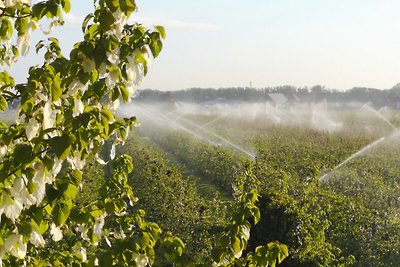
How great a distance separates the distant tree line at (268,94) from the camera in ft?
385

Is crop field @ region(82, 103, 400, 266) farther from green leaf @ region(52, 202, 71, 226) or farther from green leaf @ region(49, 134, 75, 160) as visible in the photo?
green leaf @ region(49, 134, 75, 160)

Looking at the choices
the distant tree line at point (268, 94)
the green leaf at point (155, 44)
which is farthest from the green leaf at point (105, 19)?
the distant tree line at point (268, 94)

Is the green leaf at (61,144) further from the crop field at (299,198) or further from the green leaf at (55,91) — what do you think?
the crop field at (299,198)

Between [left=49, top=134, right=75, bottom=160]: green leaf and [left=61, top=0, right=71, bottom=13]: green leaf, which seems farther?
[left=61, top=0, right=71, bottom=13]: green leaf

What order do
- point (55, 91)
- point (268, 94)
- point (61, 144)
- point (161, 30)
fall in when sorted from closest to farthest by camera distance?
point (61, 144)
point (55, 91)
point (161, 30)
point (268, 94)

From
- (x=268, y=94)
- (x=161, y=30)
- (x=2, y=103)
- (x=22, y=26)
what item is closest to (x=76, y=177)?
(x=2, y=103)

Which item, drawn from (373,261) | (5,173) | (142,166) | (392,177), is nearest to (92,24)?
(5,173)

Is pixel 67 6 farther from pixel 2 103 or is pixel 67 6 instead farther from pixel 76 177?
pixel 76 177

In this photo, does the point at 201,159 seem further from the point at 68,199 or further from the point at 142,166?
the point at 68,199

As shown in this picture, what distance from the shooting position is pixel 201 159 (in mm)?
20625

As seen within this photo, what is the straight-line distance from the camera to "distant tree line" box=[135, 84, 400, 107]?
11737cm

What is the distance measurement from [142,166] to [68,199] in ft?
50.5

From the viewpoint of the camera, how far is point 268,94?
12412 cm

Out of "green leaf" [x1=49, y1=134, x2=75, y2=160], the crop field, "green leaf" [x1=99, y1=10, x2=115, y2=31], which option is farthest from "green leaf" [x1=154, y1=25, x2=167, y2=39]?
the crop field
